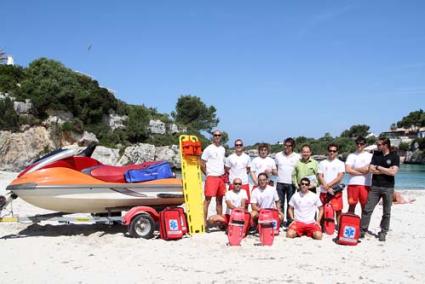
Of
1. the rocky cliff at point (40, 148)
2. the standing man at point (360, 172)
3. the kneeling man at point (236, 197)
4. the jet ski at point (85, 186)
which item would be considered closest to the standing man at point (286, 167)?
the kneeling man at point (236, 197)

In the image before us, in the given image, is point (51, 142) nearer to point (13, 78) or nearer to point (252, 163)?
point (13, 78)

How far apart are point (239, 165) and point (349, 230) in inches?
82.6

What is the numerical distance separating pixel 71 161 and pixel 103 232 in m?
1.32

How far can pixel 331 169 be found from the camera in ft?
23.8

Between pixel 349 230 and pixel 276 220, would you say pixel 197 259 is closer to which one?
pixel 276 220

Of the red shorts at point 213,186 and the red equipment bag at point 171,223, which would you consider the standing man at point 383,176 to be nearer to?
the red shorts at point 213,186

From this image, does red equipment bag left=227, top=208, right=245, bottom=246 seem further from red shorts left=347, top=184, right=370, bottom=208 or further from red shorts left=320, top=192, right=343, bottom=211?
red shorts left=347, top=184, right=370, bottom=208

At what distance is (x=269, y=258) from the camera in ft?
18.6

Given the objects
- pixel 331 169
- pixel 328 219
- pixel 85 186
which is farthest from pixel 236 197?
pixel 85 186

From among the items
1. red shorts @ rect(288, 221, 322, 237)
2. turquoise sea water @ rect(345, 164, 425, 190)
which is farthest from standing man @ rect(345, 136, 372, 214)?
turquoise sea water @ rect(345, 164, 425, 190)

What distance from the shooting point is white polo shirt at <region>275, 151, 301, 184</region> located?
24.5ft

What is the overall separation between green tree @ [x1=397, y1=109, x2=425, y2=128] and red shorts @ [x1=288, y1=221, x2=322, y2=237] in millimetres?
86609

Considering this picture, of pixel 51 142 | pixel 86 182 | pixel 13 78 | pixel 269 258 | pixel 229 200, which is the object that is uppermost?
pixel 13 78

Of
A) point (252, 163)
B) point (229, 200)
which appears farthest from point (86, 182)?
point (252, 163)
